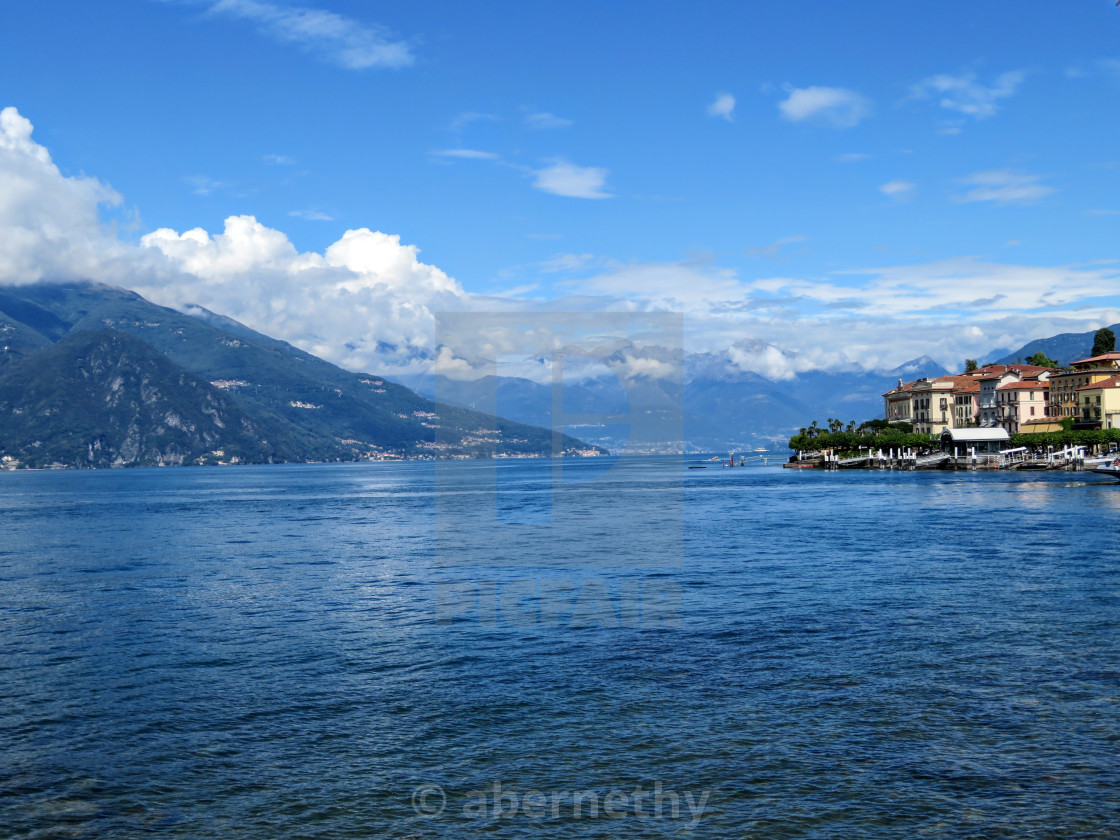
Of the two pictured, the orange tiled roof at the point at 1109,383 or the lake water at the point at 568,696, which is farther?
the orange tiled roof at the point at 1109,383

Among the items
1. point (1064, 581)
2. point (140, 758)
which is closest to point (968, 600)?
point (1064, 581)

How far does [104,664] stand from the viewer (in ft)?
99.1

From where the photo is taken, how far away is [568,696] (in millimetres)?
25141

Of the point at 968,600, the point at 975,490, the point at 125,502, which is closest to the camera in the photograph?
the point at 968,600

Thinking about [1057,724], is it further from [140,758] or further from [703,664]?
[140,758]

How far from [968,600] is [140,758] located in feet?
115

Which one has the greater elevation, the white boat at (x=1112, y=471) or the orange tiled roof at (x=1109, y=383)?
the orange tiled roof at (x=1109, y=383)

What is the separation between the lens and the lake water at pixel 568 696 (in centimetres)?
1762
